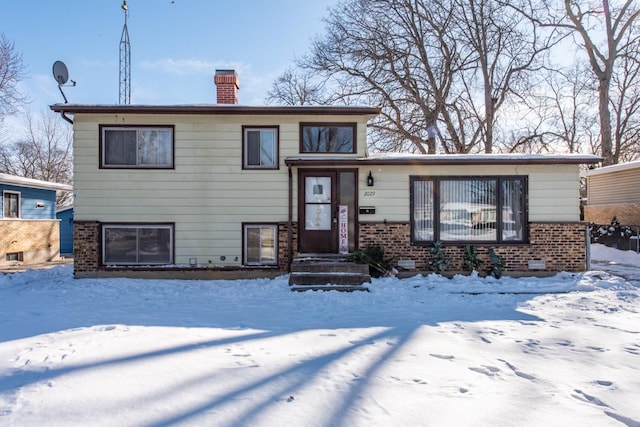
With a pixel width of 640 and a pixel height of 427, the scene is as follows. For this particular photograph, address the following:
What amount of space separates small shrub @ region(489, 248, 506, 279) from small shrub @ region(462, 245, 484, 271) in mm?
244

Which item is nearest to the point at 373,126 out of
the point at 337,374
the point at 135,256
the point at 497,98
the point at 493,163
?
the point at 497,98

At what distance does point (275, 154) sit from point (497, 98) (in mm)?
16281

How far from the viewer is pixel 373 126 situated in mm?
20578

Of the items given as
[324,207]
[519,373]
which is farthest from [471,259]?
[519,373]

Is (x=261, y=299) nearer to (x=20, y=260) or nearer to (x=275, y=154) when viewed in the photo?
(x=275, y=154)

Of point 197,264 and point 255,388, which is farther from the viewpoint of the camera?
point 197,264

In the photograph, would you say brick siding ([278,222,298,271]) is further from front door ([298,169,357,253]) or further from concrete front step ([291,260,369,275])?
concrete front step ([291,260,369,275])

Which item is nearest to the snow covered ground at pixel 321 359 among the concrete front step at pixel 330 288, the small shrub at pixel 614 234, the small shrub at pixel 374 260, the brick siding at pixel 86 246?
the concrete front step at pixel 330 288

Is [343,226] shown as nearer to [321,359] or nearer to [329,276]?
[329,276]

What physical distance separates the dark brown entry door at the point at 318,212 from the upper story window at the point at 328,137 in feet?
1.98

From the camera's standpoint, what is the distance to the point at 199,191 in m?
9.55

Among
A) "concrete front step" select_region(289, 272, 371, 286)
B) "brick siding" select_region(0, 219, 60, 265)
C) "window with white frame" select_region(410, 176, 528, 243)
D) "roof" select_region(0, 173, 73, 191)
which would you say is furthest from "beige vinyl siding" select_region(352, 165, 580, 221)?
"brick siding" select_region(0, 219, 60, 265)

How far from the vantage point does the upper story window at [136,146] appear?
31.3 ft

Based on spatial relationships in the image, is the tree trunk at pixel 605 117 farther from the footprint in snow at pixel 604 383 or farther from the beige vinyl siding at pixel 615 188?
the footprint in snow at pixel 604 383
